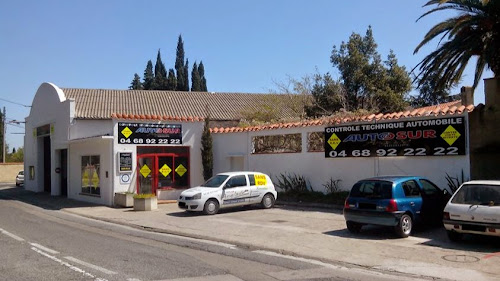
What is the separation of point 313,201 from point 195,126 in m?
8.59

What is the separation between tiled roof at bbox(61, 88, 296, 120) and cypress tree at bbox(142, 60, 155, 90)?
29.2m

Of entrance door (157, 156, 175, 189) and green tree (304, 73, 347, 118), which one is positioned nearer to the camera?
entrance door (157, 156, 175, 189)

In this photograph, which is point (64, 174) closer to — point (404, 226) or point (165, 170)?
point (165, 170)

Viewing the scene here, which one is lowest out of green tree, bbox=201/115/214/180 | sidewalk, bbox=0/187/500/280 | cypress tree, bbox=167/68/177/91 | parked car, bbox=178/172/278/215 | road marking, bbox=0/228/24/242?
sidewalk, bbox=0/187/500/280

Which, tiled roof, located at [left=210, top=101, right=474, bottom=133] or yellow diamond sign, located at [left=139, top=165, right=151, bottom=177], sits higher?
tiled roof, located at [left=210, top=101, right=474, bottom=133]

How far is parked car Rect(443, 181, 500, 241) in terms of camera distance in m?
10.2

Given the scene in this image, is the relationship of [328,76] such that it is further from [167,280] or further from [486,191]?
[167,280]

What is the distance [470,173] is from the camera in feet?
50.3

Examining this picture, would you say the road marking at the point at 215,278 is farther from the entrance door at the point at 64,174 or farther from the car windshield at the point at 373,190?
the entrance door at the point at 64,174

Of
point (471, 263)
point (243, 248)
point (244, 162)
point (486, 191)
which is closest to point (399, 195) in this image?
point (486, 191)

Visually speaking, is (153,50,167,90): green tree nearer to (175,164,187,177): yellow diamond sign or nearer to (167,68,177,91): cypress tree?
(167,68,177,91): cypress tree

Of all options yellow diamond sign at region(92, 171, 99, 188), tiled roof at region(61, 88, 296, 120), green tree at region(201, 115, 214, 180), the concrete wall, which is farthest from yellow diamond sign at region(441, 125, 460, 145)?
tiled roof at region(61, 88, 296, 120)

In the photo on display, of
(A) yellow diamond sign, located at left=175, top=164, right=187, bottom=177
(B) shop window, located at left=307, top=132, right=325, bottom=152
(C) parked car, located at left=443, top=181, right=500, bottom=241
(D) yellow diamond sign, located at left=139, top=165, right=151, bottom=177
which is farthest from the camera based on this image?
(A) yellow diamond sign, located at left=175, top=164, right=187, bottom=177

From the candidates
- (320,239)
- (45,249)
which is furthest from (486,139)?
(45,249)
